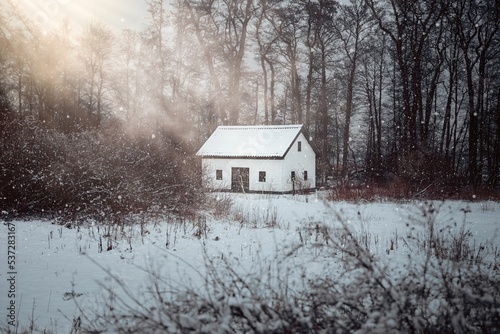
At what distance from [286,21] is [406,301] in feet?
90.0

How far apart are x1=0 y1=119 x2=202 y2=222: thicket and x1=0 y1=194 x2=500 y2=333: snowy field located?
1.06 m

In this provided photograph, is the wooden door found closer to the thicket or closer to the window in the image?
the window

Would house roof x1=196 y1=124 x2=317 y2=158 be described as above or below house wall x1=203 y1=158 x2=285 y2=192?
Result: above

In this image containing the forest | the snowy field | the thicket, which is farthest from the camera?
the forest

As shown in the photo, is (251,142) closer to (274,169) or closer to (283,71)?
(274,169)

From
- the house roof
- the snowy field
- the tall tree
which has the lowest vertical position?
the snowy field

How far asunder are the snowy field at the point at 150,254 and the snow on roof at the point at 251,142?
41.0ft

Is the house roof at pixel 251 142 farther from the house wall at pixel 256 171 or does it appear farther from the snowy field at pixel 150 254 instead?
the snowy field at pixel 150 254

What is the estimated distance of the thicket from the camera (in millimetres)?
10805

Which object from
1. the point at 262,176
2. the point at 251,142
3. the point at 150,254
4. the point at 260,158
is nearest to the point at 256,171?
the point at 262,176

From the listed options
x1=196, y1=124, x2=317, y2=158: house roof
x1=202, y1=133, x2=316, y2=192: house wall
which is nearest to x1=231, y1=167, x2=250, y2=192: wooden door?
x1=202, y1=133, x2=316, y2=192: house wall

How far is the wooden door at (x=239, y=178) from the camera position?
25.2 meters

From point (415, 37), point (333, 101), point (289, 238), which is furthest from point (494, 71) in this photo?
point (289, 238)

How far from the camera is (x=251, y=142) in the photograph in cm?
2606
